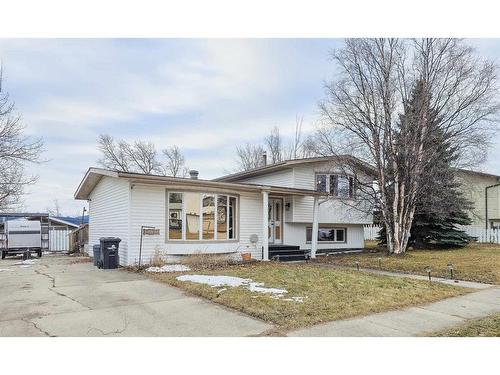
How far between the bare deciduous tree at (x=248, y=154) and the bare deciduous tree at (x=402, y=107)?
24304 millimetres

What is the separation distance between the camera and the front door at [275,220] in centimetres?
1780

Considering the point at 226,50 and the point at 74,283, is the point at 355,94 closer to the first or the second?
the point at 226,50

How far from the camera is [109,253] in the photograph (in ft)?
41.4

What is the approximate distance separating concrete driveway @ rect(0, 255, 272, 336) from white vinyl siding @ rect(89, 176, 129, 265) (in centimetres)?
345

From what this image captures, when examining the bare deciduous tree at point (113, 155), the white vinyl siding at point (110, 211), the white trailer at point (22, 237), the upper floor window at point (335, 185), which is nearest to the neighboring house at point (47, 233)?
the white trailer at point (22, 237)

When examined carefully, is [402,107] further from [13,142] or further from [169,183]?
[13,142]

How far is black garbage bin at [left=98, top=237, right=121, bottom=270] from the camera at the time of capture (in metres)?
12.6

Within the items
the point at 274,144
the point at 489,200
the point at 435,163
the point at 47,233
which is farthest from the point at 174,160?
the point at 435,163

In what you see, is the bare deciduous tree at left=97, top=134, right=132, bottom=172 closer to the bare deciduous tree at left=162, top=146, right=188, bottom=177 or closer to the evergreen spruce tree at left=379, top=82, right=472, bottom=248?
the bare deciduous tree at left=162, top=146, right=188, bottom=177

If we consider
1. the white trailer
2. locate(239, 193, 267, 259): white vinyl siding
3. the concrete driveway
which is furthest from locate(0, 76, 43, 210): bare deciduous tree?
locate(239, 193, 267, 259): white vinyl siding

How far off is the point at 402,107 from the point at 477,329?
12.8m

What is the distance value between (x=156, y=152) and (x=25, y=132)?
24800 mm

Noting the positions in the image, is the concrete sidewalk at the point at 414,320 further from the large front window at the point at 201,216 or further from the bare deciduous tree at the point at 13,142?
the bare deciduous tree at the point at 13,142
